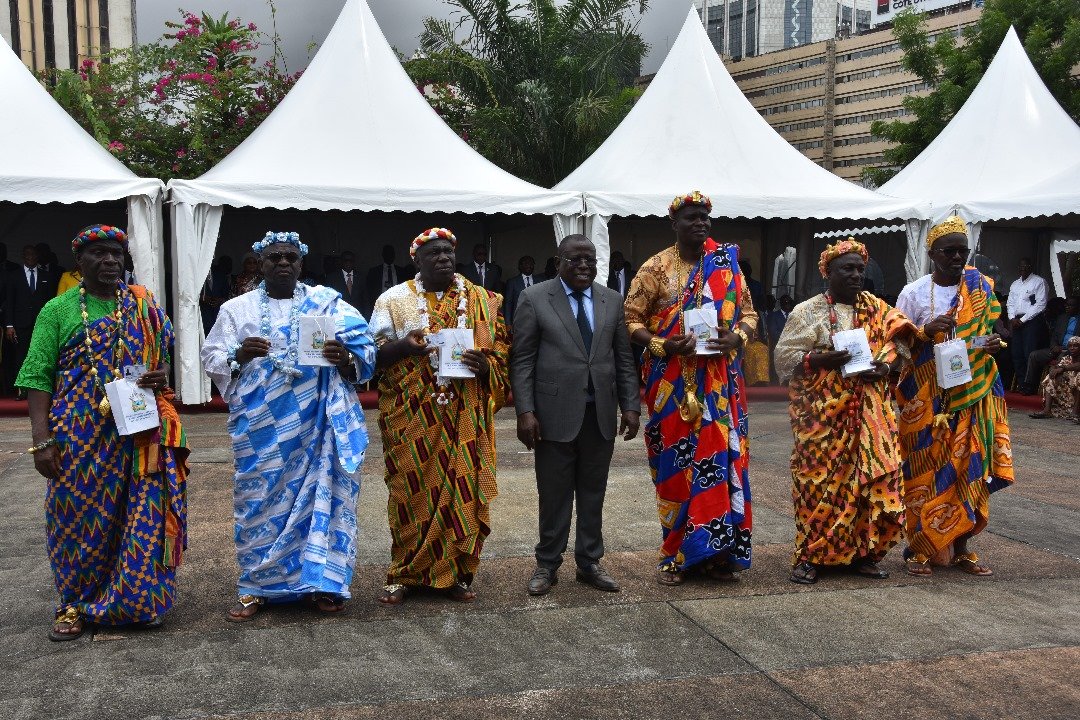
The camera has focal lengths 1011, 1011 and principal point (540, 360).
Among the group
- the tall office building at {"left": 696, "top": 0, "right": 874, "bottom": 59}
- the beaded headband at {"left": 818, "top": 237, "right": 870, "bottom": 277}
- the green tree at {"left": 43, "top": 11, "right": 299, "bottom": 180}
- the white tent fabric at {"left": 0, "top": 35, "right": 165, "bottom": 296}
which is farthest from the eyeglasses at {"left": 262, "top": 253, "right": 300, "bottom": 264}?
the tall office building at {"left": 696, "top": 0, "right": 874, "bottom": 59}

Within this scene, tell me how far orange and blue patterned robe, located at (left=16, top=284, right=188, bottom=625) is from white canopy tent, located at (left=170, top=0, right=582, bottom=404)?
24.2 feet

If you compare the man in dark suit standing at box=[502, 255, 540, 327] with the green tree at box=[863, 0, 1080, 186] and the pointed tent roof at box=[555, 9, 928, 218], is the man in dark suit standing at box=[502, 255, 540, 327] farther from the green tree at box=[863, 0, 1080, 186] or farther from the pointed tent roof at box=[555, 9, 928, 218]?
the green tree at box=[863, 0, 1080, 186]

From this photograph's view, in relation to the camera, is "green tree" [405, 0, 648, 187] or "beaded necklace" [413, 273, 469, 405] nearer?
"beaded necklace" [413, 273, 469, 405]

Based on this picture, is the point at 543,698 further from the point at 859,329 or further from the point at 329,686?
the point at 859,329

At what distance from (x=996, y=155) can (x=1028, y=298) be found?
215 centimetres

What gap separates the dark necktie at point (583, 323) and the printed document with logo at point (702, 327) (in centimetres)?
48

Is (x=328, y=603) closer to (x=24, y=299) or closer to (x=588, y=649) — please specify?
(x=588, y=649)

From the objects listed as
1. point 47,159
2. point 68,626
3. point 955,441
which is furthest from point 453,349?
point 47,159

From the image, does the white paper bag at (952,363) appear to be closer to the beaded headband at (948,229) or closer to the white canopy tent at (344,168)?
the beaded headband at (948,229)

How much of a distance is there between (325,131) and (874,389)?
8.95m

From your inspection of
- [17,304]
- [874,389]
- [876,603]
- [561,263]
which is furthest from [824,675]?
[17,304]

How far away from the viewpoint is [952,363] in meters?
5.33

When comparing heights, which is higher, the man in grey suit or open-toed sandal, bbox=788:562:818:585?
the man in grey suit

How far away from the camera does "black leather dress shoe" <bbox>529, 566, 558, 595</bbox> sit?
4.93 metres
